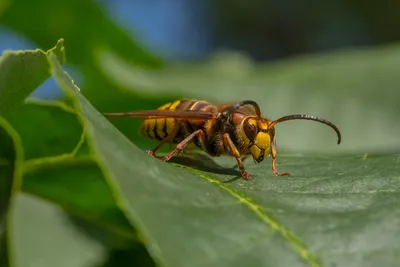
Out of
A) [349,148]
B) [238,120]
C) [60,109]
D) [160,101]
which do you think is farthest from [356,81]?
[60,109]

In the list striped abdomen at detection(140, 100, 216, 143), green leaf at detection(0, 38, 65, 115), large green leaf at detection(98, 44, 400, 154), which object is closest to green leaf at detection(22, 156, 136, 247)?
striped abdomen at detection(140, 100, 216, 143)

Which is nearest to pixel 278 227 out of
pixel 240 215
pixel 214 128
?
pixel 240 215

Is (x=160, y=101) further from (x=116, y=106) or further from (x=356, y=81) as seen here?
(x=356, y=81)

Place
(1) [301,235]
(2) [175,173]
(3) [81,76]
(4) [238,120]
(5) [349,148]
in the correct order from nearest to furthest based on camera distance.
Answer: (1) [301,235] → (2) [175,173] → (4) [238,120] → (5) [349,148] → (3) [81,76]

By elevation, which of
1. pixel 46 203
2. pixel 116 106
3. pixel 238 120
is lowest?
pixel 46 203

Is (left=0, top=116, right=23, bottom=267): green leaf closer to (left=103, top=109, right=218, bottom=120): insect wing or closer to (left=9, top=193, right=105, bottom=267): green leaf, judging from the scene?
(left=103, top=109, right=218, bottom=120): insect wing

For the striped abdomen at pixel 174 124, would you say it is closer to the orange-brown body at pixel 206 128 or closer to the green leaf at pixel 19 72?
the orange-brown body at pixel 206 128
